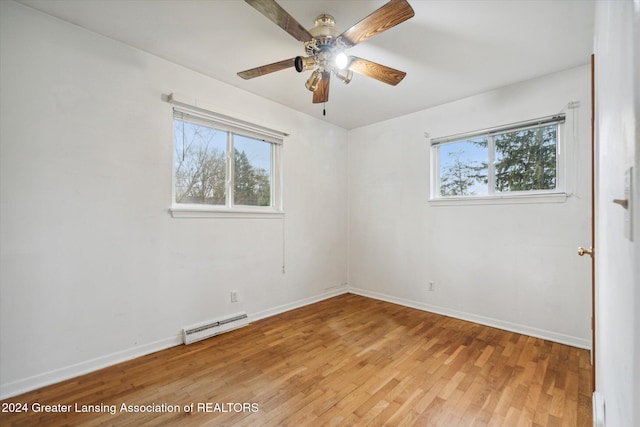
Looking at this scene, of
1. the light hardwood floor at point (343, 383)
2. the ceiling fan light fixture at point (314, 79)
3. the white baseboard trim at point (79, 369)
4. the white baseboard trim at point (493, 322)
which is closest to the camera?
the light hardwood floor at point (343, 383)

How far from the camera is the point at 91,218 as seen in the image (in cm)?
214

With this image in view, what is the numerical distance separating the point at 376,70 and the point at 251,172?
6.10ft

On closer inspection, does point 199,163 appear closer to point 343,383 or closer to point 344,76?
point 344,76

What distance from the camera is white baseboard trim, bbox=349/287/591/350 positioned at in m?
2.57

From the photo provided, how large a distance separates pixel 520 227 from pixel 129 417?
3.63 meters

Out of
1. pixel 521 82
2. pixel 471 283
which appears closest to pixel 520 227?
pixel 471 283

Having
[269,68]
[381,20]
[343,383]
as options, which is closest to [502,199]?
[381,20]

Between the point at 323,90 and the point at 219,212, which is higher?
the point at 323,90

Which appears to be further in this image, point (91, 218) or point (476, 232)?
point (476, 232)

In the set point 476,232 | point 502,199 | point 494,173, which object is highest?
point 494,173

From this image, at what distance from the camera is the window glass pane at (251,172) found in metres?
3.16

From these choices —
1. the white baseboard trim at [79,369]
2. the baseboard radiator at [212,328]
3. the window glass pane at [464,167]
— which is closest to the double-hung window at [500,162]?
the window glass pane at [464,167]

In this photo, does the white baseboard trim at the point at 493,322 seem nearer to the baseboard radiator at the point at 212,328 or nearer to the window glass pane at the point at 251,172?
the baseboard radiator at the point at 212,328

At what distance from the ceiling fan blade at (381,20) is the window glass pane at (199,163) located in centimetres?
177
